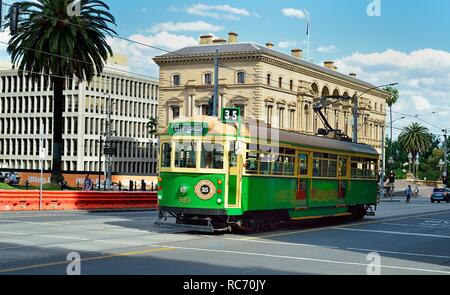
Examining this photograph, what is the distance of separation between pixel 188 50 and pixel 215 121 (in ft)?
225

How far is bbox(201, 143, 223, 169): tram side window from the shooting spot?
2030cm

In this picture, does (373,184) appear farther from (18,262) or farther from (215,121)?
(18,262)

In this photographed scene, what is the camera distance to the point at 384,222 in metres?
29.5

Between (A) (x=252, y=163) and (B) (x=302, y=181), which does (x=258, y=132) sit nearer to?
(A) (x=252, y=163)

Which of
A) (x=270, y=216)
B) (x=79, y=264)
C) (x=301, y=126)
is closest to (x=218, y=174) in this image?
(x=270, y=216)

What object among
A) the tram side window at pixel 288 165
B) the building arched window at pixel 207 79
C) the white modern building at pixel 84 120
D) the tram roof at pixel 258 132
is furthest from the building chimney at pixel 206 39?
the tram side window at pixel 288 165

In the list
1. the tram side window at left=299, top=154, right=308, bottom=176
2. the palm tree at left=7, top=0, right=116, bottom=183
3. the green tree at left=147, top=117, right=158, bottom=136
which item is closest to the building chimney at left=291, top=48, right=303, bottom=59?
the green tree at left=147, top=117, right=158, bottom=136

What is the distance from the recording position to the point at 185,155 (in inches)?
811

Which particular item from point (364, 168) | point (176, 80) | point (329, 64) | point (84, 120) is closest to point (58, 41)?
point (364, 168)

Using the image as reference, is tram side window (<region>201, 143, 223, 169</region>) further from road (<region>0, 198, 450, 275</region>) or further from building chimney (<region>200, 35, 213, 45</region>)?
building chimney (<region>200, 35, 213, 45</region>)

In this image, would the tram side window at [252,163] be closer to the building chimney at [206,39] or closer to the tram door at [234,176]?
the tram door at [234,176]

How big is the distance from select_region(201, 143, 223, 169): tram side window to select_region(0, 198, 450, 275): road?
1967mm

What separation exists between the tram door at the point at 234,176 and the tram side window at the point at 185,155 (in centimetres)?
105

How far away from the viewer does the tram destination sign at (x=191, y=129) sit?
20469mm
